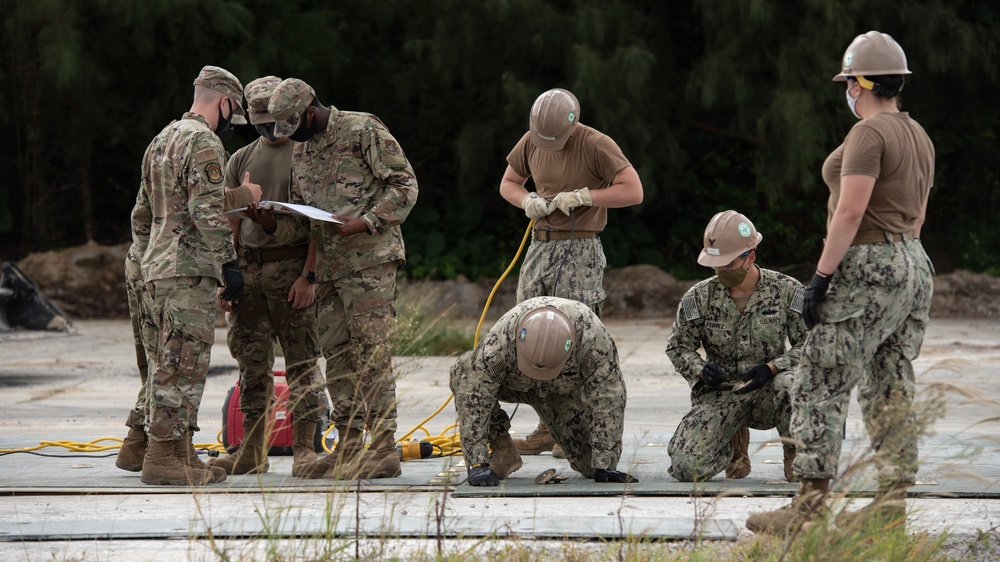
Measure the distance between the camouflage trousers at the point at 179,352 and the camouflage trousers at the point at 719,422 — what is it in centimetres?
221

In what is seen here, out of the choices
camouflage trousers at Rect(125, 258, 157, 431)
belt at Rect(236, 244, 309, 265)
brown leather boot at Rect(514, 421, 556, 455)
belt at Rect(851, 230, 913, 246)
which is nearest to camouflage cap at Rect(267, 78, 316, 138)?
belt at Rect(236, 244, 309, 265)

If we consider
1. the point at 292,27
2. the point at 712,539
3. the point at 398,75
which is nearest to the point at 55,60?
the point at 292,27

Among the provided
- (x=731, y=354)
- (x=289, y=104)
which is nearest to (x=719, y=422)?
Answer: (x=731, y=354)

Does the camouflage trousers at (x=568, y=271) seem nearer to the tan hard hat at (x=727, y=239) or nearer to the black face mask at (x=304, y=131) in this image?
the tan hard hat at (x=727, y=239)

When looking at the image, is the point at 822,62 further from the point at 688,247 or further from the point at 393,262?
the point at 393,262

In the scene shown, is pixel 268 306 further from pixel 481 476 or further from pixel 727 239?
pixel 727 239

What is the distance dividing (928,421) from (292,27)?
1448 centimetres

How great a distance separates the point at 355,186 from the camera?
6074mm

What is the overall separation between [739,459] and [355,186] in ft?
7.35

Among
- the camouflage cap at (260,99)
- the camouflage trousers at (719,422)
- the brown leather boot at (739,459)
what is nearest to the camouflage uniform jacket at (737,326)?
the camouflage trousers at (719,422)

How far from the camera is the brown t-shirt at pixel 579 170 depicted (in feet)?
21.2

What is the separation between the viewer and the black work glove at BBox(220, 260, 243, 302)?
575 cm

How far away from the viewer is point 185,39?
16953 mm

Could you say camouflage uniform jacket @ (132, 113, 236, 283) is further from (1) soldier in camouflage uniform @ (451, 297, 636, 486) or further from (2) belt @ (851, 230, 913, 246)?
(2) belt @ (851, 230, 913, 246)
